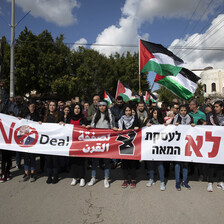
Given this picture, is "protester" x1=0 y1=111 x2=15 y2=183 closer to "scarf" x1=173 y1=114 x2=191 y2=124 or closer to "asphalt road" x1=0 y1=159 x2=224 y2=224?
"asphalt road" x1=0 y1=159 x2=224 y2=224

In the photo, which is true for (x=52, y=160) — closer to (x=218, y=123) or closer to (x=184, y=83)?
(x=218, y=123)

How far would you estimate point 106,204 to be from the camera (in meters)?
3.47

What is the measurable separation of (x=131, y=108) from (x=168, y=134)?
1.03m

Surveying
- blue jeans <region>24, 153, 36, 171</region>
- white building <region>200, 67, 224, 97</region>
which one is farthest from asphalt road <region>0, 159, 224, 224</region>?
white building <region>200, 67, 224, 97</region>

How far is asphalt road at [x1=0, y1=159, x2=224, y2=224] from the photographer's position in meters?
3.02

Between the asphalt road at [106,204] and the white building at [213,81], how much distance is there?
45.1 meters

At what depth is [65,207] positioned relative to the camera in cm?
335

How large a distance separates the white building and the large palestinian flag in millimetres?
42160

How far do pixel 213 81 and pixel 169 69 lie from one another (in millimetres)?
44582

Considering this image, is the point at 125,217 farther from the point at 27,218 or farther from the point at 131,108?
the point at 131,108

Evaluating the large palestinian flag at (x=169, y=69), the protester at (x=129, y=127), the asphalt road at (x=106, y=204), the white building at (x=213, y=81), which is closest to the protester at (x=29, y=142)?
the asphalt road at (x=106, y=204)

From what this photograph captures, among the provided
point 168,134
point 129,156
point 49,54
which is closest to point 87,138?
point 129,156

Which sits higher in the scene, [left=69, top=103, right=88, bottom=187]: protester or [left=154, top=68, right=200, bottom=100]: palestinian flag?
[left=154, top=68, right=200, bottom=100]: palestinian flag

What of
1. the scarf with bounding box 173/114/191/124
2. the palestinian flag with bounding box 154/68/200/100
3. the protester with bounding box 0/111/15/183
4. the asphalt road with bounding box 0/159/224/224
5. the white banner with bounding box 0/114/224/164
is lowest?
the asphalt road with bounding box 0/159/224/224
